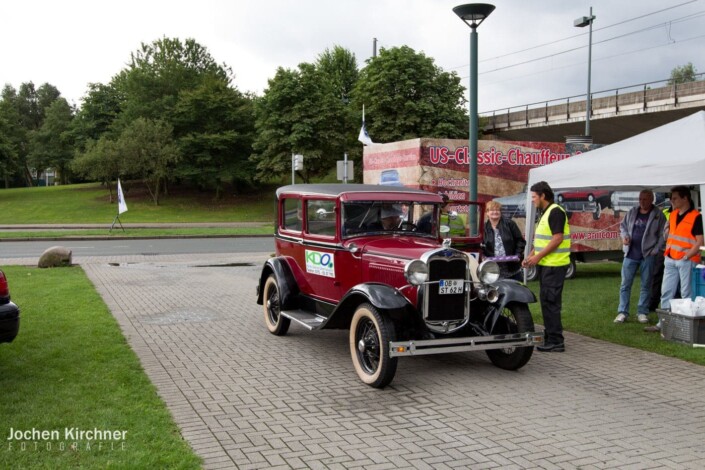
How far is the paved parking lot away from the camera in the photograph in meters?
4.28

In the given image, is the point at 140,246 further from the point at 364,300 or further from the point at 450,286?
the point at 450,286

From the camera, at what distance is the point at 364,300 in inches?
244

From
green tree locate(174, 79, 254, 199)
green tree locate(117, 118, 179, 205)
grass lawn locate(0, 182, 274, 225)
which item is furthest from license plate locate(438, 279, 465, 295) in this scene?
green tree locate(174, 79, 254, 199)

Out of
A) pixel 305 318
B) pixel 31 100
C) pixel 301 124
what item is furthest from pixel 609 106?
pixel 31 100

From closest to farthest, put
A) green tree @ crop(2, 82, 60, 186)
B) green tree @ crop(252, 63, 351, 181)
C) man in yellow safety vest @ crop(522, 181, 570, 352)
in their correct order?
man in yellow safety vest @ crop(522, 181, 570, 352), green tree @ crop(252, 63, 351, 181), green tree @ crop(2, 82, 60, 186)

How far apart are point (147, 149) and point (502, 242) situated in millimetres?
42075

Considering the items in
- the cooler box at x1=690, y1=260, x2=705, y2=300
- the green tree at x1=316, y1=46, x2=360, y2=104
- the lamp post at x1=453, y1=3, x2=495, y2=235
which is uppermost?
the green tree at x1=316, y1=46, x2=360, y2=104

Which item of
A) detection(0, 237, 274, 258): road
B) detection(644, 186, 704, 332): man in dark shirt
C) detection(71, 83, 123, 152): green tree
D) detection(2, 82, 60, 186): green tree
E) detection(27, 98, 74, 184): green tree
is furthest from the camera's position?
detection(2, 82, 60, 186): green tree

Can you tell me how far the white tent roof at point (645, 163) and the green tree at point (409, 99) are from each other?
34035 mm

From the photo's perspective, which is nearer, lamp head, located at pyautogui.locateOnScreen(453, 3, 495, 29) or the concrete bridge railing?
lamp head, located at pyautogui.locateOnScreen(453, 3, 495, 29)

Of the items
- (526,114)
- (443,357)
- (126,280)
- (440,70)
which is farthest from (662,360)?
(526,114)

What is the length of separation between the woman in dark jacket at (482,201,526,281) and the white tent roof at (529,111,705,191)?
1.09 m

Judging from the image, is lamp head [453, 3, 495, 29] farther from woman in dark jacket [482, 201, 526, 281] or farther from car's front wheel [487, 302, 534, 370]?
car's front wheel [487, 302, 534, 370]

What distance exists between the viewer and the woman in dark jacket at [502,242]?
851 cm
